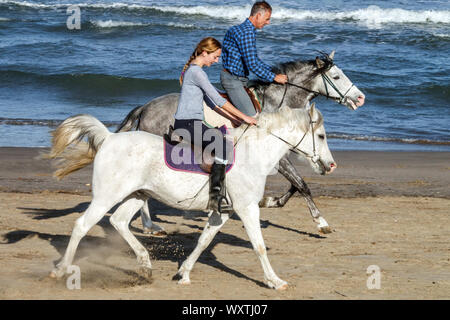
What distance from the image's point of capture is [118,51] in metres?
27.0

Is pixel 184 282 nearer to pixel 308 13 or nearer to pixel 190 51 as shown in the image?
pixel 190 51

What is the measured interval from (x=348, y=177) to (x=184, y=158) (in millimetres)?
6316

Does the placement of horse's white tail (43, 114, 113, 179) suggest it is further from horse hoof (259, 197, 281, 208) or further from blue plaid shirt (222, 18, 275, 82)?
horse hoof (259, 197, 281, 208)

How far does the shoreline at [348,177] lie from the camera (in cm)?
1105

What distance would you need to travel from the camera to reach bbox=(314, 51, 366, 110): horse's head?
934cm

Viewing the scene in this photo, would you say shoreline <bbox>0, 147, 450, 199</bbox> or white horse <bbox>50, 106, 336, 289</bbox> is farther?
shoreline <bbox>0, 147, 450, 199</bbox>

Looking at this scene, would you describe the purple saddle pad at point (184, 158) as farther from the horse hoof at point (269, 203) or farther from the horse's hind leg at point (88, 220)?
the horse hoof at point (269, 203)

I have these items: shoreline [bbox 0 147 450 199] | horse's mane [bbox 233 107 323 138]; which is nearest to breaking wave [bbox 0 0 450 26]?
shoreline [bbox 0 147 450 199]

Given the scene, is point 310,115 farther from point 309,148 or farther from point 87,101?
point 87,101

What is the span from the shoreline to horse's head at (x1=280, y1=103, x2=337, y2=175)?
4.13m

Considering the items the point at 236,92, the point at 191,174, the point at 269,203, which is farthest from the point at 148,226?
the point at 191,174

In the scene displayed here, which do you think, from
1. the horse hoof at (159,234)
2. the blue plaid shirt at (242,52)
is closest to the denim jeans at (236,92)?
the blue plaid shirt at (242,52)

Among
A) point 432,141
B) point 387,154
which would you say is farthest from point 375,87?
point 387,154

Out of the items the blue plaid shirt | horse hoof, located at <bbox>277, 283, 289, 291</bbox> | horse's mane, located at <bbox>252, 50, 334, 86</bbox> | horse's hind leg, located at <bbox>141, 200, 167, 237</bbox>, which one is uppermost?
the blue plaid shirt
